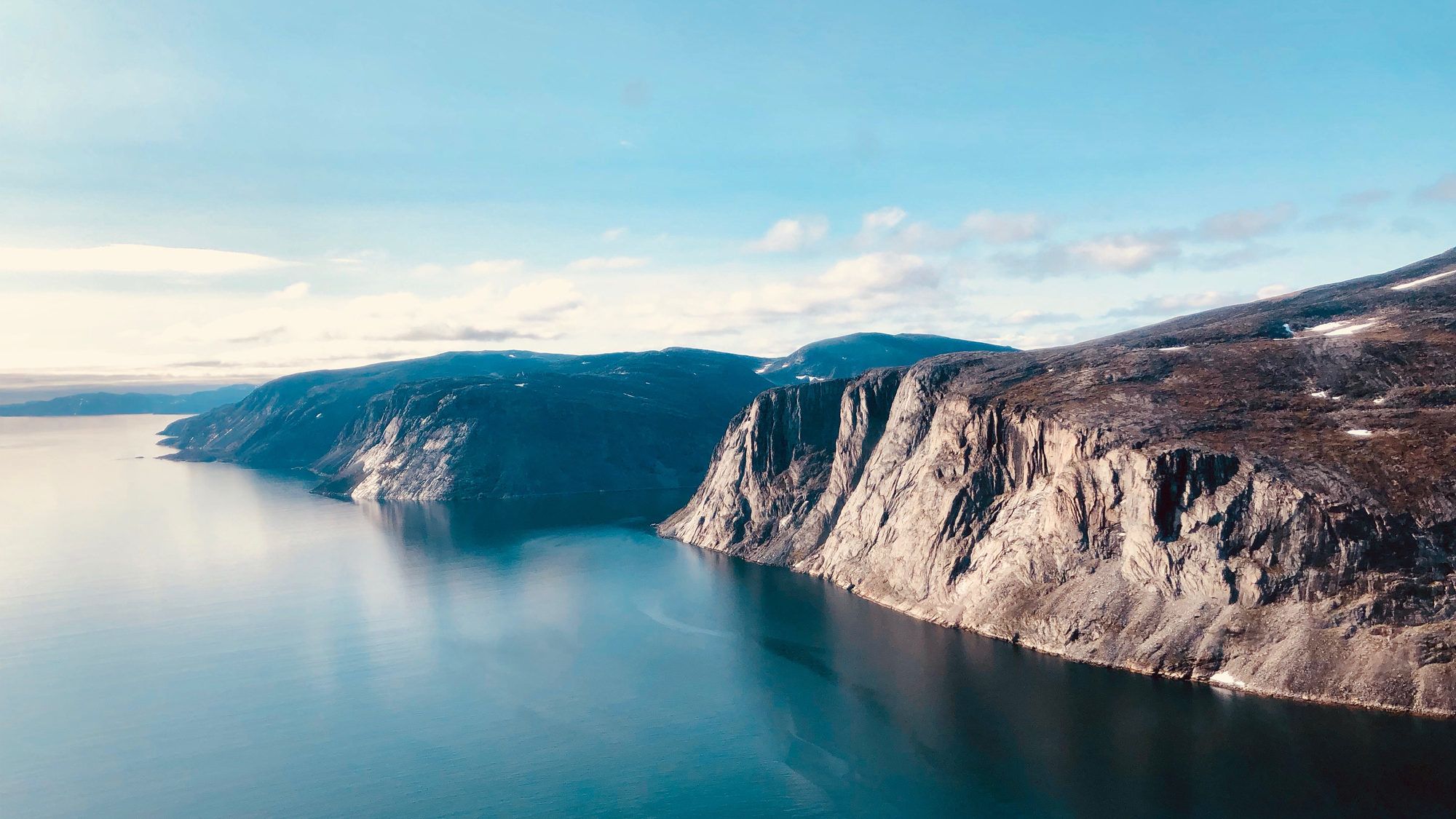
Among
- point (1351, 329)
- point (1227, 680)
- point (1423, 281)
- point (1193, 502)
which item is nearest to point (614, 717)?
point (1227, 680)

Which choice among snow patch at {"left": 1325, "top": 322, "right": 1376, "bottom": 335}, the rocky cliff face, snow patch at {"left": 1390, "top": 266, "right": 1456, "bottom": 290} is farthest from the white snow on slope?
snow patch at {"left": 1390, "top": 266, "right": 1456, "bottom": 290}

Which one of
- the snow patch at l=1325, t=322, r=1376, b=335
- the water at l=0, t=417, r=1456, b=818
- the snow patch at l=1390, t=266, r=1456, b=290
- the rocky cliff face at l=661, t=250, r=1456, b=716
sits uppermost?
the snow patch at l=1390, t=266, r=1456, b=290

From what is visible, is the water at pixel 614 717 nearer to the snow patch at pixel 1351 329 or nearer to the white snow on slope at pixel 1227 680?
the white snow on slope at pixel 1227 680

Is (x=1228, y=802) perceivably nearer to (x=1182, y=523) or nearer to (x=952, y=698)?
(x=952, y=698)

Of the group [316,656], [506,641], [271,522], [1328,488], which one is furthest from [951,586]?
[271,522]

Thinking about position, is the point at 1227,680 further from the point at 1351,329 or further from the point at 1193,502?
the point at 1351,329

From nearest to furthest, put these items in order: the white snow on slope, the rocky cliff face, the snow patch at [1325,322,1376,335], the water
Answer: the water → the rocky cliff face → the white snow on slope → the snow patch at [1325,322,1376,335]

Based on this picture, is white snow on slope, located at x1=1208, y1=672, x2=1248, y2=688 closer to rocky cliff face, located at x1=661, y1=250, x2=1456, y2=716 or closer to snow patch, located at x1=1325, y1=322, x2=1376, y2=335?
rocky cliff face, located at x1=661, y1=250, x2=1456, y2=716
